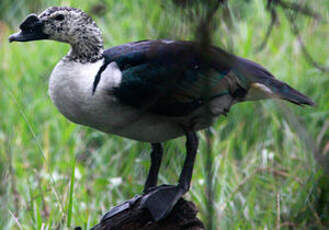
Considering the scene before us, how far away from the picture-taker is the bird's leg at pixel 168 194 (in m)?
2.54

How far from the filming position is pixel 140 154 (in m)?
3.63

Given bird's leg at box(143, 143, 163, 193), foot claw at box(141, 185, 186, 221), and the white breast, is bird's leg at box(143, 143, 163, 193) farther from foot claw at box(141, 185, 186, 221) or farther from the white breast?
the white breast

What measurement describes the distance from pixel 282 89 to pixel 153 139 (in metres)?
0.74

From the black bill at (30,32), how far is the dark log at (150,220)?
99cm

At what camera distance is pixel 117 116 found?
250cm

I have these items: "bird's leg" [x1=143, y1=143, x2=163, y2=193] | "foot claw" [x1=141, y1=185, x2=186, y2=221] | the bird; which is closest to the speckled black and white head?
the bird

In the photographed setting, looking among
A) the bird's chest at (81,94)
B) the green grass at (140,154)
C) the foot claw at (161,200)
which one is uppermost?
the bird's chest at (81,94)

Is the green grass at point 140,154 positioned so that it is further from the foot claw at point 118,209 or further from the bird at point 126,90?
the foot claw at point 118,209

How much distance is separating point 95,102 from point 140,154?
1223 mm

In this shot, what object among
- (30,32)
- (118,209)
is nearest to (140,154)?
(118,209)

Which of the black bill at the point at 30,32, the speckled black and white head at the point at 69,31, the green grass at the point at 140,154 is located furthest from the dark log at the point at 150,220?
the black bill at the point at 30,32

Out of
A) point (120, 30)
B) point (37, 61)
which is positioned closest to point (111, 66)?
point (120, 30)

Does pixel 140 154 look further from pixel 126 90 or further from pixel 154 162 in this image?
pixel 126 90

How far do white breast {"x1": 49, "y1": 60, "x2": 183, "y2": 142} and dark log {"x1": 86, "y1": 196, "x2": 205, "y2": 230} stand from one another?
394 mm
